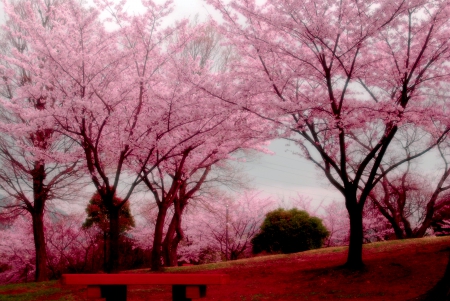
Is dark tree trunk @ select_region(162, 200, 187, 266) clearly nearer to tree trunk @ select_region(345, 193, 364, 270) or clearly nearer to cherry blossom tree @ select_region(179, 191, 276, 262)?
cherry blossom tree @ select_region(179, 191, 276, 262)

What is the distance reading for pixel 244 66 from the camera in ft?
30.6

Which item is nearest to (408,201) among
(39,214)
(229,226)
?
(229,226)

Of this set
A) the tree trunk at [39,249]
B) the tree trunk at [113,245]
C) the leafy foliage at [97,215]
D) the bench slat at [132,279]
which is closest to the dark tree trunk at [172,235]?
the tree trunk at [39,249]

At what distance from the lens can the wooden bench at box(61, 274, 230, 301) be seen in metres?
3.83

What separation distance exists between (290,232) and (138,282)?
35.6 feet

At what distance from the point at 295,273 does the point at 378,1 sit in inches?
228

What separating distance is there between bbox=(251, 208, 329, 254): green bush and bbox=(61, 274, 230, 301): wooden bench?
10.2m

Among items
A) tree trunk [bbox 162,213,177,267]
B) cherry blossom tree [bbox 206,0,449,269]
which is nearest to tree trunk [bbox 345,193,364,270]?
cherry blossom tree [bbox 206,0,449,269]

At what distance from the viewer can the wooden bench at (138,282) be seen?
3.83 meters

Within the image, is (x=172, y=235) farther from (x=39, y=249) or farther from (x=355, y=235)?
(x=355, y=235)

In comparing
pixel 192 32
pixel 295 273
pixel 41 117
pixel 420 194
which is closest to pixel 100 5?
pixel 192 32

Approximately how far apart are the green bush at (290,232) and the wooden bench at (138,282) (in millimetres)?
10240

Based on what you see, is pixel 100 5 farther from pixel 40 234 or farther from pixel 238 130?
pixel 40 234

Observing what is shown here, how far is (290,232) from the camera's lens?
46.4ft
